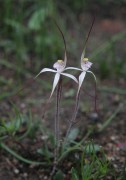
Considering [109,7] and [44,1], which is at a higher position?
[109,7]

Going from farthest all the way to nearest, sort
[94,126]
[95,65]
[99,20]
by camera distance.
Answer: [99,20]
[95,65]
[94,126]

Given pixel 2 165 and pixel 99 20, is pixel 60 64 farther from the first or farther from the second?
pixel 99 20

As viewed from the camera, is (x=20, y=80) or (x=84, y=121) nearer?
(x=84, y=121)

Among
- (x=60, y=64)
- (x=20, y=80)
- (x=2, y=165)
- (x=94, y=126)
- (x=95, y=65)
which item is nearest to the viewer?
(x=60, y=64)

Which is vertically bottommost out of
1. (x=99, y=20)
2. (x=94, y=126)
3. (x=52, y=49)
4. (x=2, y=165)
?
(x=2, y=165)

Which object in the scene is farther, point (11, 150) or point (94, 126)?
point (94, 126)

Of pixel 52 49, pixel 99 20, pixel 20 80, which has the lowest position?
pixel 20 80

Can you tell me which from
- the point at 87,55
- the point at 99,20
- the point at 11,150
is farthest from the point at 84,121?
the point at 99,20

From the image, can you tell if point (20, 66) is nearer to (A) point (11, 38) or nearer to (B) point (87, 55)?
(A) point (11, 38)

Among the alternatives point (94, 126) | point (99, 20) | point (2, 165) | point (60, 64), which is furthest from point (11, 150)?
point (99, 20)
